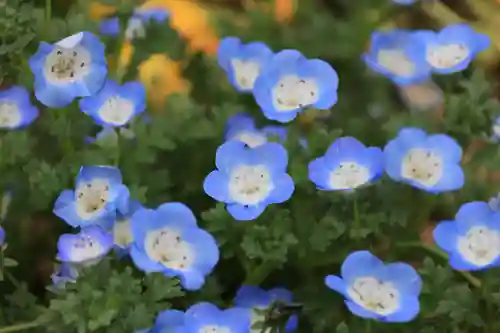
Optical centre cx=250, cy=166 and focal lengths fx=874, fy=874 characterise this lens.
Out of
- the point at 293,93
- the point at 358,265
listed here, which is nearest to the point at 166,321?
the point at 358,265

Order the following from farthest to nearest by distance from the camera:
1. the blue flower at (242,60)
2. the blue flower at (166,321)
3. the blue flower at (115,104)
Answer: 1. the blue flower at (242,60)
2. the blue flower at (115,104)
3. the blue flower at (166,321)

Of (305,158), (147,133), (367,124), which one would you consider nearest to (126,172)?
(147,133)

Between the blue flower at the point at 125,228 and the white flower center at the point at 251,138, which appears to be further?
the white flower center at the point at 251,138

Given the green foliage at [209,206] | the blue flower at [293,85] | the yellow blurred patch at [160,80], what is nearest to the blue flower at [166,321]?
the green foliage at [209,206]

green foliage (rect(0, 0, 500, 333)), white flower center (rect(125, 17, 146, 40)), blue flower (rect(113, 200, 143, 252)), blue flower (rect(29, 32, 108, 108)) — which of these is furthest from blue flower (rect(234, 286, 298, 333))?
white flower center (rect(125, 17, 146, 40))

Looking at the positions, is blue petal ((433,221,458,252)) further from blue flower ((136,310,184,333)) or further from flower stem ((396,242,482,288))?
blue flower ((136,310,184,333))

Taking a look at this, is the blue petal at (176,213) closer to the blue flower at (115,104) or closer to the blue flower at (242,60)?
the blue flower at (115,104)

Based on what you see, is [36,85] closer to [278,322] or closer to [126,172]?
[126,172]
